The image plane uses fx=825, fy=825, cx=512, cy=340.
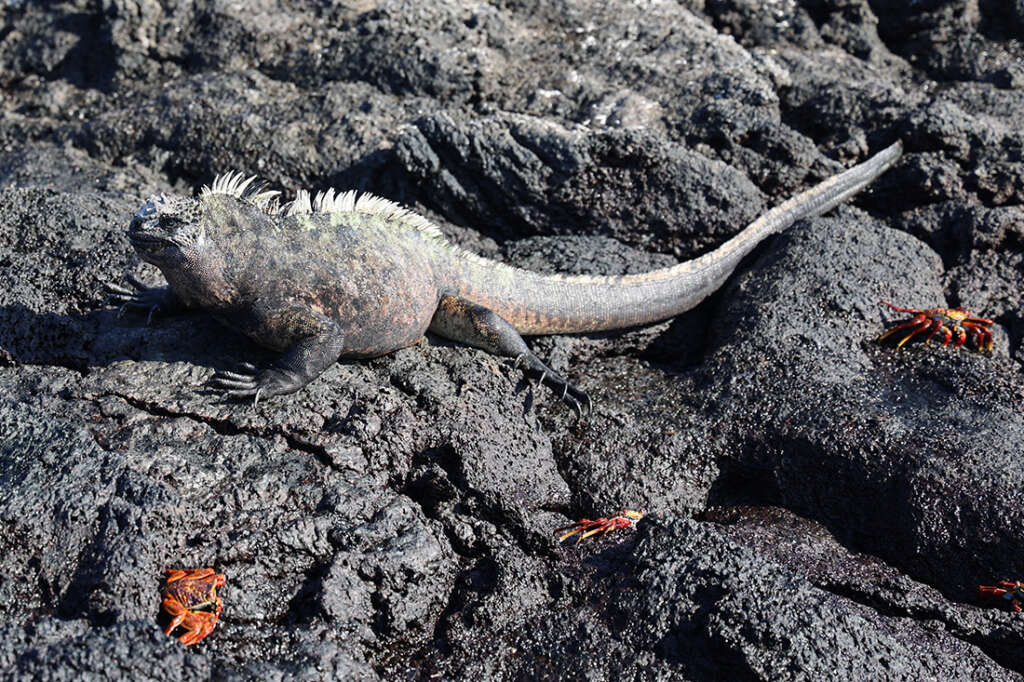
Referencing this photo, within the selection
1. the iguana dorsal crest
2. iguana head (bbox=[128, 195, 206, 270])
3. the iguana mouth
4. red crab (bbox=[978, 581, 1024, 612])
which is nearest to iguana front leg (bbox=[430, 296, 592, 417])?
the iguana dorsal crest

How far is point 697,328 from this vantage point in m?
4.57

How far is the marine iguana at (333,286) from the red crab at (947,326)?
4.32ft

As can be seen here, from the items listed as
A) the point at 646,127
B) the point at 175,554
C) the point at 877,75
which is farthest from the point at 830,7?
the point at 175,554

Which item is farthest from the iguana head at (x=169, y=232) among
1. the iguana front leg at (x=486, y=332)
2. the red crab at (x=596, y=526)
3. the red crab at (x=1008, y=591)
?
the red crab at (x=1008, y=591)

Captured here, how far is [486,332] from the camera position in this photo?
12.5ft

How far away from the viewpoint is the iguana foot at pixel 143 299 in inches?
144

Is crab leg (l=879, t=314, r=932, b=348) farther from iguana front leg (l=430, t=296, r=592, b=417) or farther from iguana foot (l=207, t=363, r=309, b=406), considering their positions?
iguana foot (l=207, t=363, r=309, b=406)

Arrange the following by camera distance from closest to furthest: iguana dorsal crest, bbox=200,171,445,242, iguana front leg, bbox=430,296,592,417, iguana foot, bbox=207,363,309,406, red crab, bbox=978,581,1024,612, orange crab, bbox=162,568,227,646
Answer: orange crab, bbox=162,568,227,646 → red crab, bbox=978,581,1024,612 → iguana foot, bbox=207,363,309,406 → iguana dorsal crest, bbox=200,171,445,242 → iguana front leg, bbox=430,296,592,417

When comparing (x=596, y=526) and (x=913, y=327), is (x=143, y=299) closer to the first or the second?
(x=596, y=526)

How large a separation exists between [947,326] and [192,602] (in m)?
3.57

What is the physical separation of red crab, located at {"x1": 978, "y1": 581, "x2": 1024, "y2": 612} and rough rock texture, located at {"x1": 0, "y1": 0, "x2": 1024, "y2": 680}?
0.06m

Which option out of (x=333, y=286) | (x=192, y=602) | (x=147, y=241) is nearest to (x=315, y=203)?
(x=333, y=286)

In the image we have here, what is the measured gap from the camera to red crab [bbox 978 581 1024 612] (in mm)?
2797

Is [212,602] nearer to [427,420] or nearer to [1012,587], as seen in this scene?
[427,420]
